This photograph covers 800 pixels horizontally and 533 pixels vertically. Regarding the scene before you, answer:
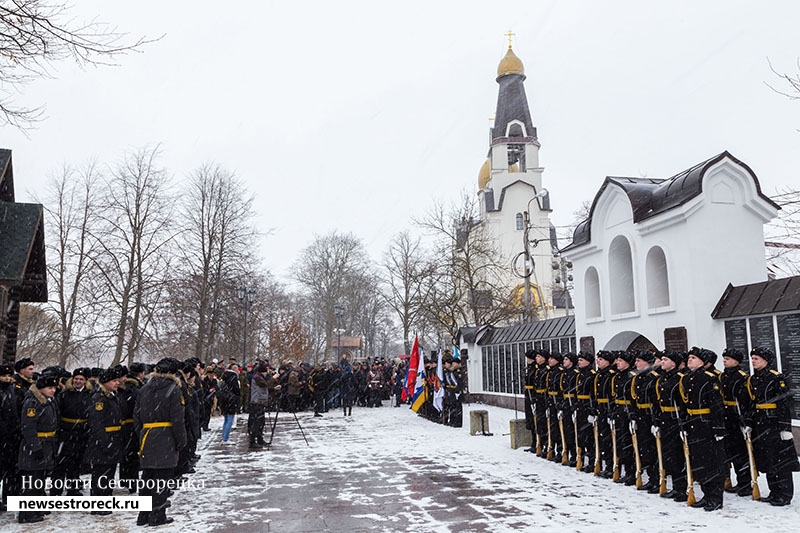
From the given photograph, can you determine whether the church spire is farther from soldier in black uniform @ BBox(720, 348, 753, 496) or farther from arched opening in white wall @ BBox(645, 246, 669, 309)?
soldier in black uniform @ BBox(720, 348, 753, 496)

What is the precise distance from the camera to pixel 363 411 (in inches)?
930

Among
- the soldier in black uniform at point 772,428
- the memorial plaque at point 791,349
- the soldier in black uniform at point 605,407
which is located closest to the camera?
the soldier in black uniform at point 772,428

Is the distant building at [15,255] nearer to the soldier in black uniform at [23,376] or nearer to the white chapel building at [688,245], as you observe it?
the soldier in black uniform at [23,376]

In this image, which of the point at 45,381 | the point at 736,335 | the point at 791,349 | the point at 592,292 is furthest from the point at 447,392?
the point at 45,381

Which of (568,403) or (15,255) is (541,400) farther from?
(15,255)

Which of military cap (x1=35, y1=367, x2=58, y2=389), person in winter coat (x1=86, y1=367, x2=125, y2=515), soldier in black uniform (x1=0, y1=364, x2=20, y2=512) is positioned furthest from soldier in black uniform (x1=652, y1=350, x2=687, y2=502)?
soldier in black uniform (x1=0, y1=364, x2=20, y2=512)

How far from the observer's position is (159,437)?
7105 mm

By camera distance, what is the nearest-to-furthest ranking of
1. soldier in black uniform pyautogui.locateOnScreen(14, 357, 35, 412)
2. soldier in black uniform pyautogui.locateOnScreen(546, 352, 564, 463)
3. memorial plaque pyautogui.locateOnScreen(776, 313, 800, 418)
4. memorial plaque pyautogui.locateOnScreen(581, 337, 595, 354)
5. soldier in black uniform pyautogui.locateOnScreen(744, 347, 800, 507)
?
1. soldier in black uniform pyautogui.locateOnScreen(744, 347, 800, 507)
2. soldier in black uniform pyautogui.locateOnScreen(14, 357, 35, 412)
3. memorial plaque pyautogui.locateOnScreen(776, 313, 800, 418)
4. soldier in black uniform pyautogui.locateOnScreen(546, 352, 564, 463)
5. memorial plaque pyautogui.locateOnScreen(581, 337, 595, 354)

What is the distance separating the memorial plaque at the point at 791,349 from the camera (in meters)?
10.3

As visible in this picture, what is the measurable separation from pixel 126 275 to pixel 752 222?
2484 centimetres

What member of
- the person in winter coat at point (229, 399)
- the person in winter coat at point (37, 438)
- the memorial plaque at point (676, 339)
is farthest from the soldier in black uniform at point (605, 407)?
the person in winter coat at point (229, 399)

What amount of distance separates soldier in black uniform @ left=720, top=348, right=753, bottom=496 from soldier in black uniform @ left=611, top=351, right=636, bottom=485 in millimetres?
1216

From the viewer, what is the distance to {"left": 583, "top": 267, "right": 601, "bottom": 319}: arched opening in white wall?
52.7ft

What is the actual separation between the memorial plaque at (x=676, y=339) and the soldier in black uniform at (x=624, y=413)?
10.2ft
